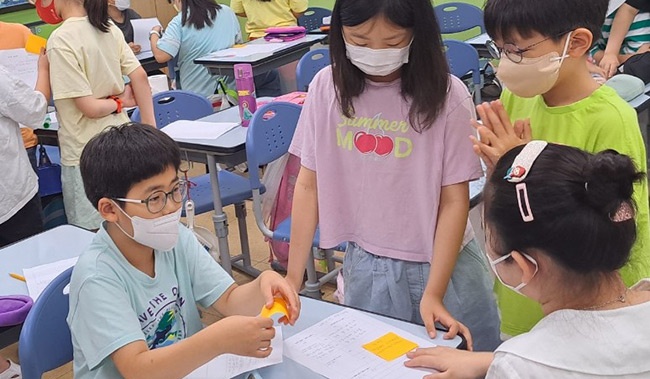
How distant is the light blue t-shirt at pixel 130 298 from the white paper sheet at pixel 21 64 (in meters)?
1.82

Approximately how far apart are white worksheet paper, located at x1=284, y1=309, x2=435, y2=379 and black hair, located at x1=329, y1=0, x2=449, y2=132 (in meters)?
0.43

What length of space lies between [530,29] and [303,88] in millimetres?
2608

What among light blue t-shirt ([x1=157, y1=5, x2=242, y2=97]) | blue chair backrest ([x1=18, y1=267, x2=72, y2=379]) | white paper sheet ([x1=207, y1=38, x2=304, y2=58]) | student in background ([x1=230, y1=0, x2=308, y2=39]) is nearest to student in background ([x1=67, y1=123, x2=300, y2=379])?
blue chair backrest ([x1=18, y1=267, x2=72, y2=379])

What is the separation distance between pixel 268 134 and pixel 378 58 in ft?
4.50

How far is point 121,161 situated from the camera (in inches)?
56.7

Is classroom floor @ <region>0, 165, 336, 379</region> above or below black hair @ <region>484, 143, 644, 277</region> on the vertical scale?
below

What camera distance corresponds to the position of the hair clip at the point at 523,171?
1.08 meters

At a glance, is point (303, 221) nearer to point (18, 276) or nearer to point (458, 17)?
point (18, 276)

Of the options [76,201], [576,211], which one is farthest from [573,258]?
[76,201]

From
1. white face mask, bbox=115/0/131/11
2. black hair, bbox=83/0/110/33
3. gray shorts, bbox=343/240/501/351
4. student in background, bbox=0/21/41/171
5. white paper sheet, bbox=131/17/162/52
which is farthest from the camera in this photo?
white paper sheet, bbox=131/17/162/52

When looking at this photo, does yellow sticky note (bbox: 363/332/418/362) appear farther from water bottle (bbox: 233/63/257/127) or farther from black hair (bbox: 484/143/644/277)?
water bottle (bbox: 233/63/257/127)

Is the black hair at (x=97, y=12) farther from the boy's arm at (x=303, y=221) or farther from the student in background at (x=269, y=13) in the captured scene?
the student in background at (x=269, y=13)

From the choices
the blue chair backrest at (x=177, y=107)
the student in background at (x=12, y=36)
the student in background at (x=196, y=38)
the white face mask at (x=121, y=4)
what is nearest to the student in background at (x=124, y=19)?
the white face mask at (x=121, y=4)

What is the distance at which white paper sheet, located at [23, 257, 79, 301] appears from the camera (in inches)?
75.6
